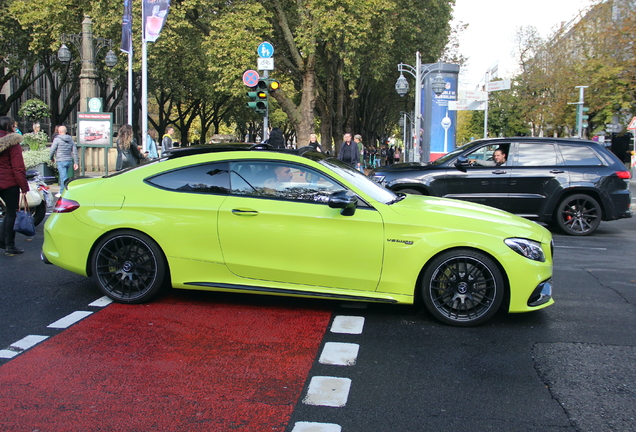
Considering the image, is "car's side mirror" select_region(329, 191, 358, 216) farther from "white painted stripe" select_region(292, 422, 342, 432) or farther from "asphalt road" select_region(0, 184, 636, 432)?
"white painted stripe" select_region(292, 422, 342, 432)

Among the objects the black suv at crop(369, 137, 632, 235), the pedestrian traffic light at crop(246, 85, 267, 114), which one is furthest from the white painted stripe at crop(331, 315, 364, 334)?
the pedestrian traffic light at crop(246, 85, 267, 114)

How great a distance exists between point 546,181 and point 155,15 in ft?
40.2

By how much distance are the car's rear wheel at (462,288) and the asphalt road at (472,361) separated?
0.13 m

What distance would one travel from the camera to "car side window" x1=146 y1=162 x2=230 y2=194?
231 inches

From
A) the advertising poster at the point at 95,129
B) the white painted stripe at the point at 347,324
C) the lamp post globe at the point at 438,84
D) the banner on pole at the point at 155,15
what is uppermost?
the banner on pole at the point at 155,15

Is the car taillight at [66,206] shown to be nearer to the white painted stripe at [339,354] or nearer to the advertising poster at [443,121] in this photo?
the white painted stripe at [339,354]

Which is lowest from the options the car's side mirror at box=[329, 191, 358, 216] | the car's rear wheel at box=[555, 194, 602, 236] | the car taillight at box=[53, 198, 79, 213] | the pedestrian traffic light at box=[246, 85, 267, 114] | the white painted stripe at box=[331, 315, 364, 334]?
the white painted stripe at box=[331, 315, 364, 334]

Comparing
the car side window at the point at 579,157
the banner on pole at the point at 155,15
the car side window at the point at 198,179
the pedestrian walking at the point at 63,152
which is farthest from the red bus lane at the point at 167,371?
the banner on pole at the point at 155,15

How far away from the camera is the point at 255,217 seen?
5.60 meters

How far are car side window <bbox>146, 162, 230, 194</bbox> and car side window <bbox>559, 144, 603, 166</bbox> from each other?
25.4 ft

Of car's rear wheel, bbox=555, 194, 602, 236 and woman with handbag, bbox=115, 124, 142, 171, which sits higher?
woman with handbag, bbox=115, 124, 142, 171

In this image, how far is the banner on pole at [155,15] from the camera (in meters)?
18.2

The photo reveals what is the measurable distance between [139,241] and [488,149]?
768 cm

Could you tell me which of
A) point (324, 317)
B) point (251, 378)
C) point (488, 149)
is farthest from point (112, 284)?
point (488, 149)
